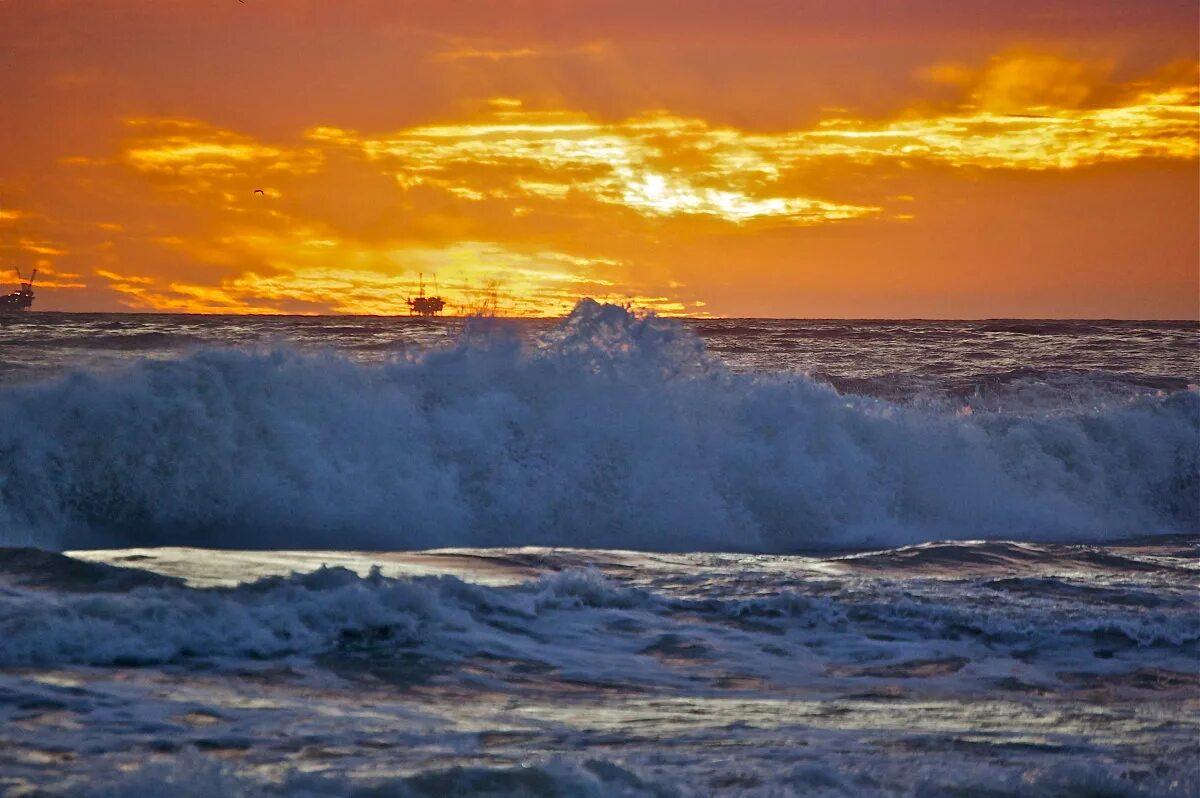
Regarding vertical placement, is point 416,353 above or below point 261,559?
above

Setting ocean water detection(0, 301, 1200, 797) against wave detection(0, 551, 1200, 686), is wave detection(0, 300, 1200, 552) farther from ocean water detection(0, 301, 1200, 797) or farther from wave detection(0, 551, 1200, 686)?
wave detection(0, 551, 1200, 686)

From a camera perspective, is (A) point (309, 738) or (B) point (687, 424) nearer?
(A) point (309, 738)

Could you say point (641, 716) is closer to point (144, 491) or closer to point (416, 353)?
point (144, 491)

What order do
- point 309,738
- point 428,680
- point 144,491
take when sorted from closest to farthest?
point 309,738, point 428,680, point 144,491

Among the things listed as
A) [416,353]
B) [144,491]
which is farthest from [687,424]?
[144,491]

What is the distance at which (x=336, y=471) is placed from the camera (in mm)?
14492

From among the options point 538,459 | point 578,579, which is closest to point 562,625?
point 578,579

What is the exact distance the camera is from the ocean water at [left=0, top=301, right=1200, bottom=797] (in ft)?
20.0

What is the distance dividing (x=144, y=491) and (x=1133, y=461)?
1401cm

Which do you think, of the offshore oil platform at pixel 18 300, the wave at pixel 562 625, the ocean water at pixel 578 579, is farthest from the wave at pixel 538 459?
the offshore oil platform at pixel 18 300

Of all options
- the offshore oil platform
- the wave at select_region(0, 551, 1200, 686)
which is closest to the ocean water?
the wave at select_region(0, 551, 1200, 686)

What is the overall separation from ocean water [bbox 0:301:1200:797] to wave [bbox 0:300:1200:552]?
48 mm

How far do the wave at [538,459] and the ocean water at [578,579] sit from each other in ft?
0.16

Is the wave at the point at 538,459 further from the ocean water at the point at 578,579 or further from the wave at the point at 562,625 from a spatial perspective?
the wave at the point at 562,625
